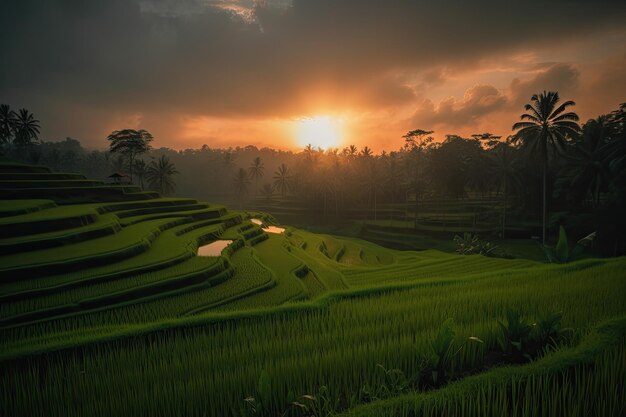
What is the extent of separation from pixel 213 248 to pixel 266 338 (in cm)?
1170

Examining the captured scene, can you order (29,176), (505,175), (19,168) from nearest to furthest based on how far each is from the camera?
(29,176) < (19,168) < (505,175)

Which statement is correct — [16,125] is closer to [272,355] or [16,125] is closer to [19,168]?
[19,168]

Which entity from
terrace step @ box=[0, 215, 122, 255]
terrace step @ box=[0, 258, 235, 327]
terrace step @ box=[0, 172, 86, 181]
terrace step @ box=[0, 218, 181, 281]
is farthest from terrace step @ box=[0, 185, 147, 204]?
terrace step @ box=[0, 258, 235, 327]

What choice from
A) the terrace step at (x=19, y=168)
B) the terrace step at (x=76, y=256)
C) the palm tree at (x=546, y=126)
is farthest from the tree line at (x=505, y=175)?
the terrace step at (x=76, y=256)

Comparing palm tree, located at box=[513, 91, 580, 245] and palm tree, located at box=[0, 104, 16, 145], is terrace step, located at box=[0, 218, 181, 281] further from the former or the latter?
palm tree, located at box=[0, 104, 16, 145]

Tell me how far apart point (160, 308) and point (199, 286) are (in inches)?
67.9

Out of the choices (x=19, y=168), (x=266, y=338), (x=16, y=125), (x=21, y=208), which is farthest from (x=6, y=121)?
(x=266, y=338)

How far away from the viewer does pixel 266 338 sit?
5.35 m

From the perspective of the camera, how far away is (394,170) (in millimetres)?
59500

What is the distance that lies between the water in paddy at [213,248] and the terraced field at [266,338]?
1564 mm

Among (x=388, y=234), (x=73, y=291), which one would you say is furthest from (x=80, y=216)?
(x=388, y=234)

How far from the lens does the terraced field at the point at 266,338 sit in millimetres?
3318

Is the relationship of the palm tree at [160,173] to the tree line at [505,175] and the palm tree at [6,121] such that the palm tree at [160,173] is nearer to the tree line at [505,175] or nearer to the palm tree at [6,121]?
the tree line at [505,175]

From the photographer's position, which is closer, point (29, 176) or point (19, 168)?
point (29, 176)
